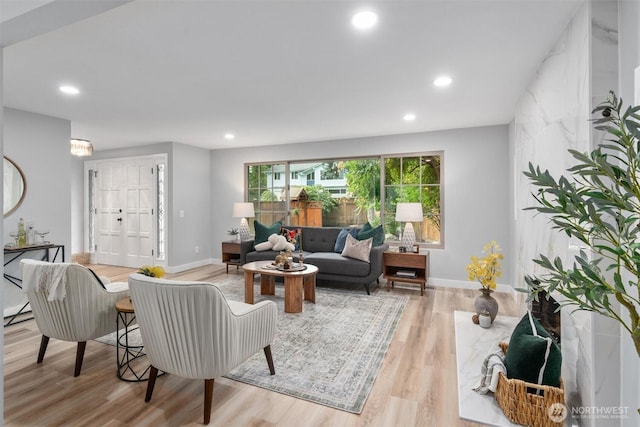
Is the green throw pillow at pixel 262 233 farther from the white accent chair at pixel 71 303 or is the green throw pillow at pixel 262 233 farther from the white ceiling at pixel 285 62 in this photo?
the white accent chair at pixel 71 303

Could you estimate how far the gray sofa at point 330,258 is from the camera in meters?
4.45

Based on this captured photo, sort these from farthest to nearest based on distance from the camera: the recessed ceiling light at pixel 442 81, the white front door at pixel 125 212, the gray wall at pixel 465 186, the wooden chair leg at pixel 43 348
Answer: the white front door at pixel 125 212 → the gray wall at pixel 465 186 → the recessed ceiling light at pixel 442 81 → the wooden chair leg at pixel 43 348

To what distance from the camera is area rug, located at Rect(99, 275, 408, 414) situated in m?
2.24

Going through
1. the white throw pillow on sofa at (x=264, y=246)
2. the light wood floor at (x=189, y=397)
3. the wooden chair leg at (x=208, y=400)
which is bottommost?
the light wood floor at (x=189, y=397)

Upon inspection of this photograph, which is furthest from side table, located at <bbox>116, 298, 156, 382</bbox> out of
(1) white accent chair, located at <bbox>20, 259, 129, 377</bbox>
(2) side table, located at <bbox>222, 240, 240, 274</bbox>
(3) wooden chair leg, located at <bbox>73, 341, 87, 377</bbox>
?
(2) side table, located at <bbox>222, 240, 240, 274</bbox>

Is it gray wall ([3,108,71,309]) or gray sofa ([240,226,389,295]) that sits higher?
gray wall ([3,108,71,309])

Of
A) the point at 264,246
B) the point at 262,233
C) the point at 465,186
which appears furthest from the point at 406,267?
the point at 262,233

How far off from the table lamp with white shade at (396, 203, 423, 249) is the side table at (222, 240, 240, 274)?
2775 millimetres

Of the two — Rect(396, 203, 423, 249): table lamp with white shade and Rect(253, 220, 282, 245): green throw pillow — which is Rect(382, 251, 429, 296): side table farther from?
Rect(253, 220, 282, 245): green throw pillow

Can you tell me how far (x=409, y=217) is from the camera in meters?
4.70

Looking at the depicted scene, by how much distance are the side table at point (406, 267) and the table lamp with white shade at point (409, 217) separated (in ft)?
0.88

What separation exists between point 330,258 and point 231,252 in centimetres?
199

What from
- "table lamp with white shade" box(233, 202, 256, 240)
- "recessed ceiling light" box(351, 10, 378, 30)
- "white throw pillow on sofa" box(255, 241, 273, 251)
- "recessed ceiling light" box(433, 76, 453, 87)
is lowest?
"white throw pillow on sofa" box(255, 241, 273, 251)

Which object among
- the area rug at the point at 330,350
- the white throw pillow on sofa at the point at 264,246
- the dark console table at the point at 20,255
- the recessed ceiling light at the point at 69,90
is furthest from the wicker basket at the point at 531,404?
the dark console table at the point at 20,255
